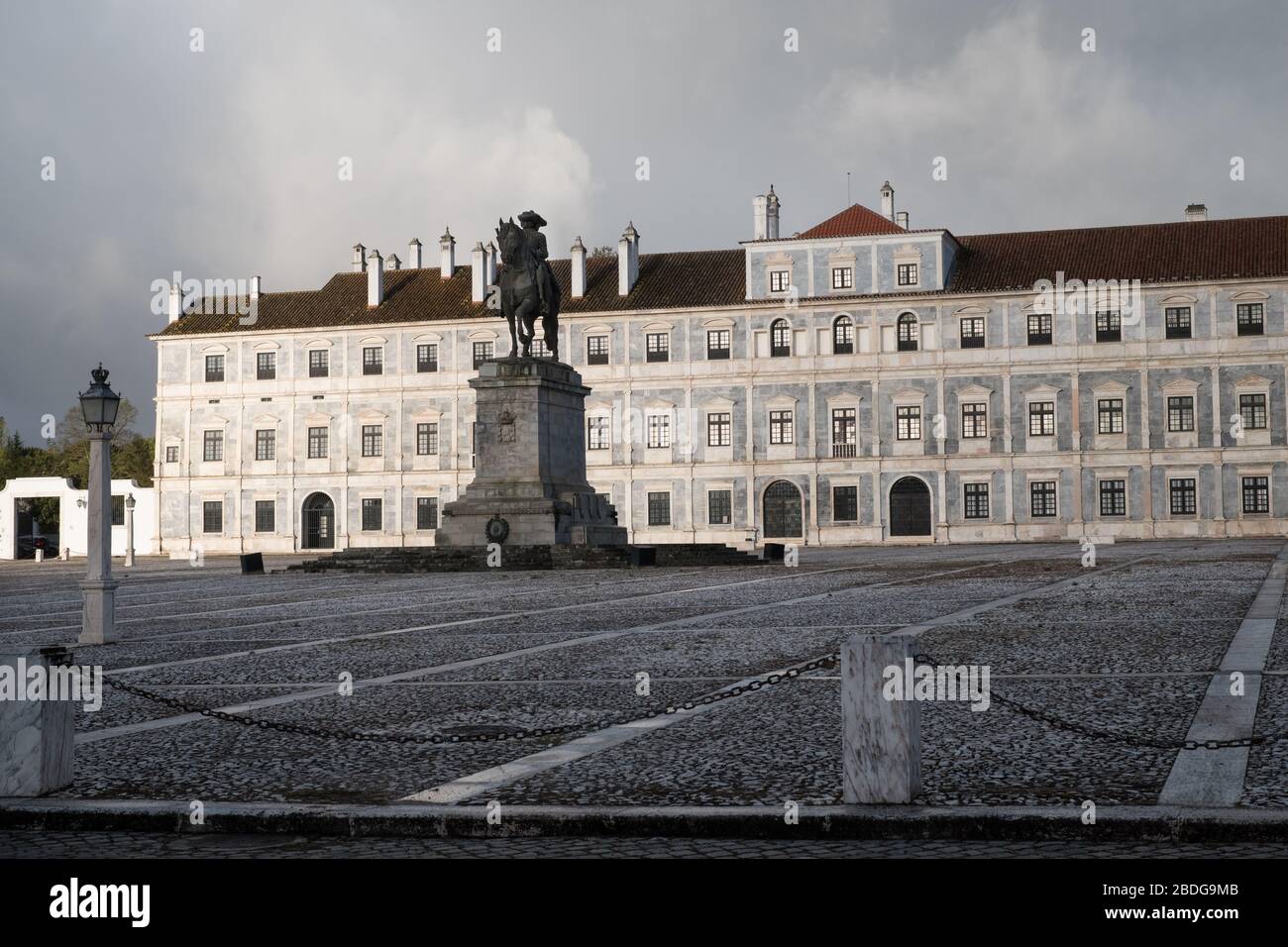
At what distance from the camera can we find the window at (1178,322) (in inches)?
2110

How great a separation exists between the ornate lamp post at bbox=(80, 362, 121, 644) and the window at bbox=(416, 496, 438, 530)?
4538cm

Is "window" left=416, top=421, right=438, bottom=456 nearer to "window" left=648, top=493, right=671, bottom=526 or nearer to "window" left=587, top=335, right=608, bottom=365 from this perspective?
"window" left=587, top=335, right=608, bottom=365

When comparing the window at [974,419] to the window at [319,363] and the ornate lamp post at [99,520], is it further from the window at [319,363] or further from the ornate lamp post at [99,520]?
the ornate lamp post at [99,520]

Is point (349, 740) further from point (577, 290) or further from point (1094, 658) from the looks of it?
point (577, 290)

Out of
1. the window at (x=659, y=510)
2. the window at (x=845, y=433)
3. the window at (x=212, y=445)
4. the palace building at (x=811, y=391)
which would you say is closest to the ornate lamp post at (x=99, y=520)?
the palace building at (x=811, y=391)

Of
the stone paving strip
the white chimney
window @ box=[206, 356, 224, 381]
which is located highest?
the white chimney

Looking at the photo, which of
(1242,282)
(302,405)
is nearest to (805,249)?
(1242,282)

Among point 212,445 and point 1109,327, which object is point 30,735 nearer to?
point 1109,327

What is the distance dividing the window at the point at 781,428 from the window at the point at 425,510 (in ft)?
47.2

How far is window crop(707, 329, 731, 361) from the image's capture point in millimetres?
57625

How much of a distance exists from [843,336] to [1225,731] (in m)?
50.5

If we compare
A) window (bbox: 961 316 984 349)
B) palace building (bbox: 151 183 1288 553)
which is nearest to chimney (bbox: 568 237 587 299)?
palace building (bbox: 151 183 1288 553)
